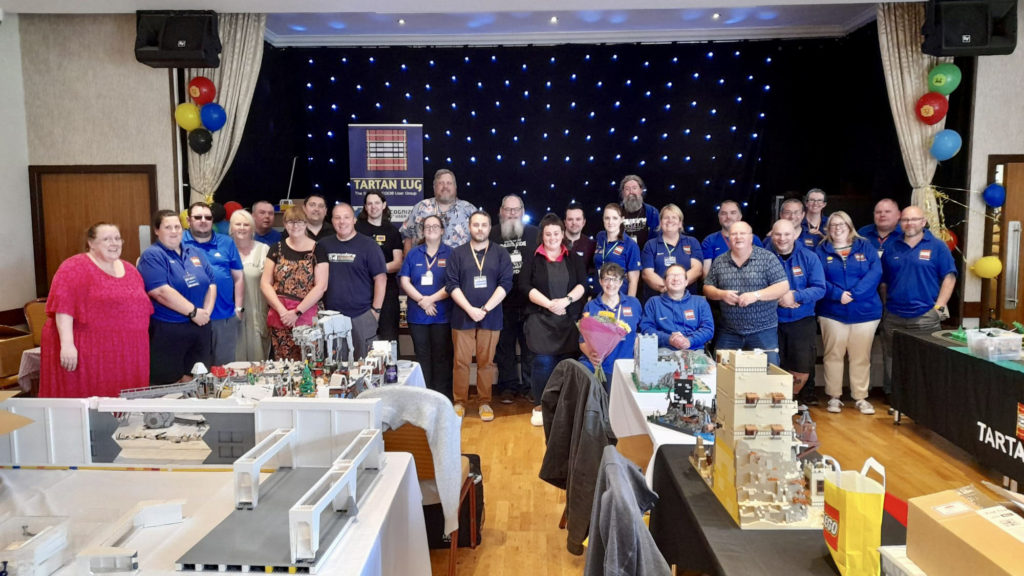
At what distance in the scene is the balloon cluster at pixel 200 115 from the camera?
17.8ft

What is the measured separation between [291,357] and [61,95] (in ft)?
10.5

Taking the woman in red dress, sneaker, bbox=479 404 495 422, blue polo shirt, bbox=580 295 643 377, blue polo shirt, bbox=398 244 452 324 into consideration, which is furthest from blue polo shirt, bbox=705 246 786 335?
the woman in red dress

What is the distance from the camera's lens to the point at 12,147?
5309 millimetres

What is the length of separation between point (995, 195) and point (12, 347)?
7.17m

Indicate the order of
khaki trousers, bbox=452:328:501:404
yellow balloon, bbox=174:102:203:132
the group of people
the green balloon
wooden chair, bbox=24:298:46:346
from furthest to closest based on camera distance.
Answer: yellow balloon, bbox=174:102:203:132
the green balloon
wooden chair, bbox=24:298:46:346
khaki trousers, bbox=452:328:501:404
the group of people

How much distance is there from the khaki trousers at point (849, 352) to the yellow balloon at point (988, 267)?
3.11ft

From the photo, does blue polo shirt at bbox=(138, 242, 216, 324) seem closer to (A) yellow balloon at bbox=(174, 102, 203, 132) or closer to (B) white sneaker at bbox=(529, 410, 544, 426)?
(A) yellow balloon at bbox=(174, 102, 203, 132)

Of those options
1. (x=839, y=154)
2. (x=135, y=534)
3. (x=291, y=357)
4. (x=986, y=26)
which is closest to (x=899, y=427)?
(x=986, y=26)

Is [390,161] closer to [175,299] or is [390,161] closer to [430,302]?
[430,302]

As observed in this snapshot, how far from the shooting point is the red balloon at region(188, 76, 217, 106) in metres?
5.46

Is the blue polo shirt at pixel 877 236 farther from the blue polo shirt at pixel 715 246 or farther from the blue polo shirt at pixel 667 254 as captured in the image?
the blue polo shirt at pixel 667 254

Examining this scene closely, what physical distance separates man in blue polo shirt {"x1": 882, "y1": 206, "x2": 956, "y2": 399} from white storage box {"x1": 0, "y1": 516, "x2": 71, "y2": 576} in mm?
4927

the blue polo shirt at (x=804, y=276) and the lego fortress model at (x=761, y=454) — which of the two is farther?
the blue polo shirt at (x=804, y=276)

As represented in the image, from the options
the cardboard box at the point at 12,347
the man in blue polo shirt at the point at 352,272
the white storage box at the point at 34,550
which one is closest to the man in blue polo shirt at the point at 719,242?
the man in blue polo shirt at the point at 352,272
